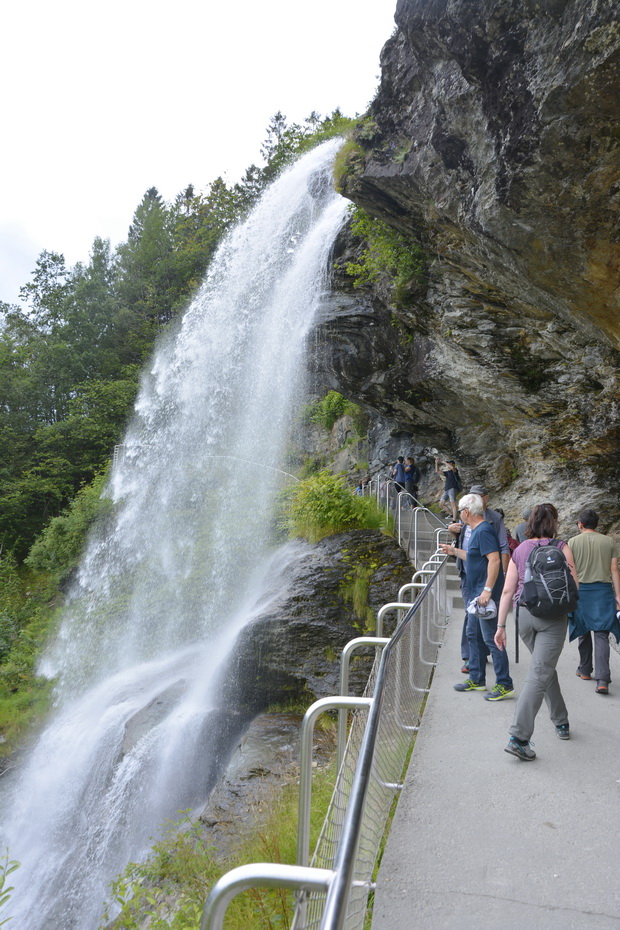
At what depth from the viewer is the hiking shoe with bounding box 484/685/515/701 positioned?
6.03 meters

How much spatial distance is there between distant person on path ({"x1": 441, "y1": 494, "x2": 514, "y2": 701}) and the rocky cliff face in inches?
158

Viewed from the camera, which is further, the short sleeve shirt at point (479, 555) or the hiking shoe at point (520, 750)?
the short sleeve shirt at point (479, 555)

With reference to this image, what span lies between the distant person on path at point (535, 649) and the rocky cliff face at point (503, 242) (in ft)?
14.4

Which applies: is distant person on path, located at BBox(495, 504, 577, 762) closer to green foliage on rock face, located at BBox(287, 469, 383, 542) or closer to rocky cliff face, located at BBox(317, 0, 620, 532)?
rocky cliff face, located at BBox(317, 0, 620, 532)

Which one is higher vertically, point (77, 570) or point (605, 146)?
point (605, 146)

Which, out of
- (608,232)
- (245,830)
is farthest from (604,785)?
(608,232)

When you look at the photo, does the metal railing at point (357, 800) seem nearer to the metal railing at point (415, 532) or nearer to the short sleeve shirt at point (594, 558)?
the short sleeve shirt at point (594, 558)

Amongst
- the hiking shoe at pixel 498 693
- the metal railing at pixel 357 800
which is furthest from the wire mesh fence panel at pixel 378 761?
the hiking shoe at pixel 498 693

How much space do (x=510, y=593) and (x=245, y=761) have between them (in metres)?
5.34

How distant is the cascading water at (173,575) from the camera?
31.6 ft

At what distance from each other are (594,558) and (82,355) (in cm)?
3221

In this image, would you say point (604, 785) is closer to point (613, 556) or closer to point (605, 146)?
point (613, 556)

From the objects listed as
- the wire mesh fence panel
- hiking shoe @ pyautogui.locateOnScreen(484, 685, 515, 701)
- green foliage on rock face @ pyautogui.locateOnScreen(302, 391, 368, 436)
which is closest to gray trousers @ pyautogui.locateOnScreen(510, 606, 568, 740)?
the wire mesh fence panel

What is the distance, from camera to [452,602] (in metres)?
11.8
